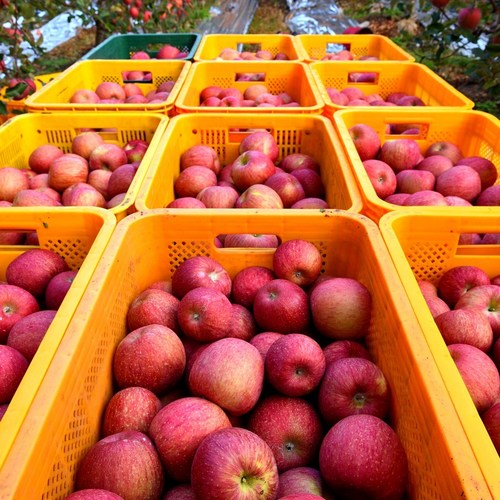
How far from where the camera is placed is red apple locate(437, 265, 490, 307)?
6.06ft

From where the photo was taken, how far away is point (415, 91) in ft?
12.5

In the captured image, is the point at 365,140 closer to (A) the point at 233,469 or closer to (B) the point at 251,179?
(B) the point at 251,179

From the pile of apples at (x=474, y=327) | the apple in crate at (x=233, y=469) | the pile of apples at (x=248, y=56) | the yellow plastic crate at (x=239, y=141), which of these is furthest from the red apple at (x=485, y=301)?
the pile of apples at (x=248, y=56)

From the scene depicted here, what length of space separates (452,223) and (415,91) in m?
2.44

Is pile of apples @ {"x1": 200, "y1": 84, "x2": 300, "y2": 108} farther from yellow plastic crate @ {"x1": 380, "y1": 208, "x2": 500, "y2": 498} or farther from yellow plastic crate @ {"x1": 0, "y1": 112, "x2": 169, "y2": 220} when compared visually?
yellow plastic crate @ {"x1": 380, "y1": 208, "x2": 500, "y2": 498}

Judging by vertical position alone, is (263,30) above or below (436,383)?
below

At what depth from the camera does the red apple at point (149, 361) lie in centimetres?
143

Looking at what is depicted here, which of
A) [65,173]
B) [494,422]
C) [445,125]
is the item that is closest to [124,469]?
[494,422]

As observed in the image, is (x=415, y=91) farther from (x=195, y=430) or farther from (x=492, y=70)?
(x=195, y=430)

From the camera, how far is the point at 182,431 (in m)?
1.22

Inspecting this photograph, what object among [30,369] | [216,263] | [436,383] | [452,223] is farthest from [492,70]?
[30,369]

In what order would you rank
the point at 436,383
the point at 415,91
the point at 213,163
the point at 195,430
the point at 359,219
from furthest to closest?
the point at 415,91 < the point at 213,163 < the point at 359,219 < the point at 195,430 < the point at 436,383

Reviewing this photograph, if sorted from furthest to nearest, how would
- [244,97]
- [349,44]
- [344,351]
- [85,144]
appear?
[349,44] → [244,97] → [85,144] → [344,351]

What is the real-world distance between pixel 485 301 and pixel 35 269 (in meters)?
1.73
